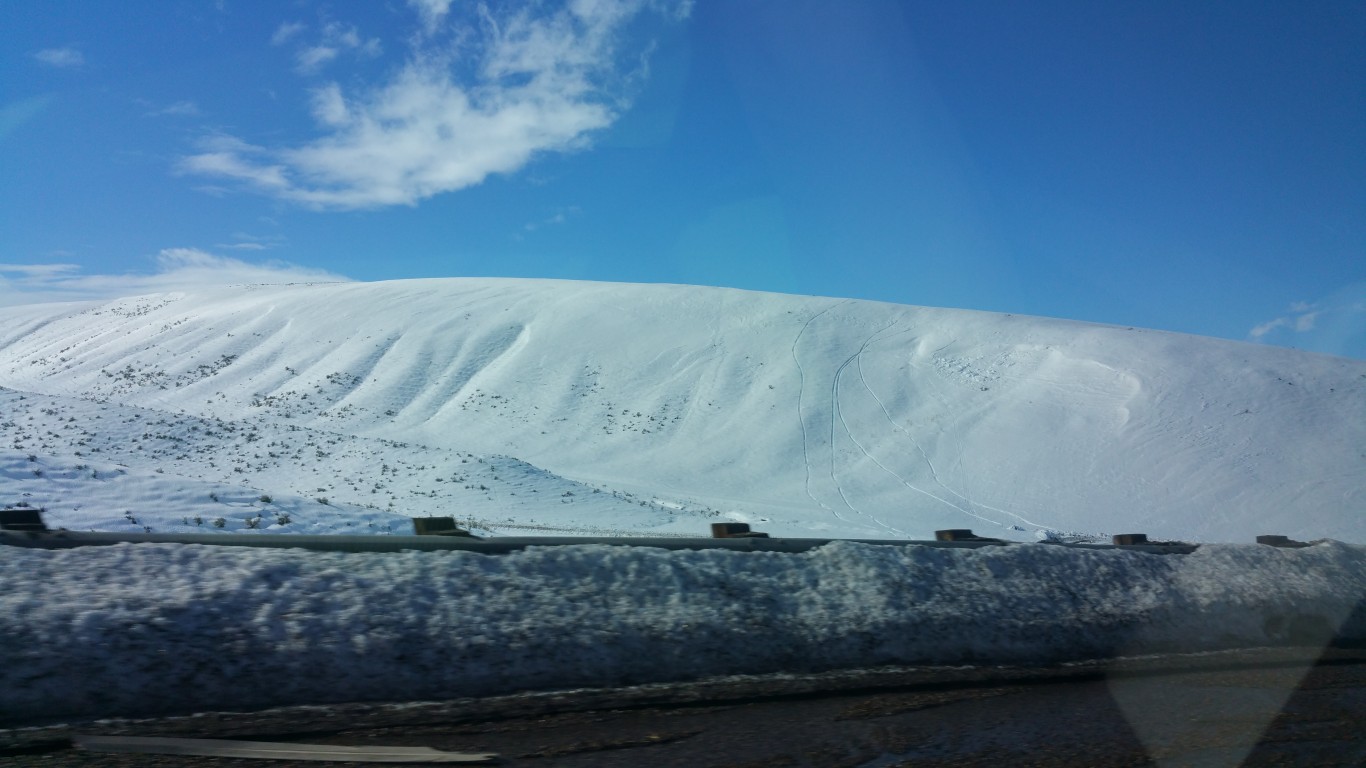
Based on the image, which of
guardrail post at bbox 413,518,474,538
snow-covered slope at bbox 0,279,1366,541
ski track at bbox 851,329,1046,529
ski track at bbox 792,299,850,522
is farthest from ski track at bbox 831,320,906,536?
guardrail post at bbox 413,518,474,538

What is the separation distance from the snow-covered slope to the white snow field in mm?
165

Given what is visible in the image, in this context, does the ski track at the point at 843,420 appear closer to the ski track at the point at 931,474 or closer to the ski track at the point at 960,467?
the ski track at the point at 931,474

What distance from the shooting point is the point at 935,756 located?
4.90 m

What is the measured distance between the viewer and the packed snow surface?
4.77 metres

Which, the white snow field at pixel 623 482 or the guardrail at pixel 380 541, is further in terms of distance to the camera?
the guardrail at pixel 380 541

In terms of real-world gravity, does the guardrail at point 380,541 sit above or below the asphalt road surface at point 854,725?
above

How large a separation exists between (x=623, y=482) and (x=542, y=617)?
23622 millimetres

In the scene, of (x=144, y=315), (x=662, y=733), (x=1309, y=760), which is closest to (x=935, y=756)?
(x=662, y=733)

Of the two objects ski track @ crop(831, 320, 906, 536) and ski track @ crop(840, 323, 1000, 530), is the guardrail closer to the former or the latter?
ski track @ crop(831, 320, 906, 536)

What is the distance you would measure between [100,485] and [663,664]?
47.7 ft

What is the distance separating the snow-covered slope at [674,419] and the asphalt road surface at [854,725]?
40.4ft

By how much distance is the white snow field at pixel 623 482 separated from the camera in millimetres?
5266

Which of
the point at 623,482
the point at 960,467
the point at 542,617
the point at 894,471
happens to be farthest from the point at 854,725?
the point at 960,467

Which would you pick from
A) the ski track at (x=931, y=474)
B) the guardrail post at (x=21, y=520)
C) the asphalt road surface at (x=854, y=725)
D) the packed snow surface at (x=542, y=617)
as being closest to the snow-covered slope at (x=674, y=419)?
the ski track at (x=931, y=474)
